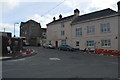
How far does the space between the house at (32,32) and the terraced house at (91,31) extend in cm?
2031

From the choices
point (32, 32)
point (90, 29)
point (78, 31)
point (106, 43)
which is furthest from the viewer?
point (32, 32)

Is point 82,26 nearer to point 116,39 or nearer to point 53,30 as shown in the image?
point 116,39

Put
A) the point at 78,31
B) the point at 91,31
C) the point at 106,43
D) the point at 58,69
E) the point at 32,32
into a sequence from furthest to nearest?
the point at 32,32 < the point at 78,31 < the point at 91,31 < the point at 106,43 < the point at 58,69

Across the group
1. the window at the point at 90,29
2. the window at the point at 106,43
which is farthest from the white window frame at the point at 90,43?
→ the window at the point at 106,43

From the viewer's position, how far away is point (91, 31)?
33156mm

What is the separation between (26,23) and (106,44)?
49339mm

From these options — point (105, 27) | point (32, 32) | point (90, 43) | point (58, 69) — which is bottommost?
point (58, 69)

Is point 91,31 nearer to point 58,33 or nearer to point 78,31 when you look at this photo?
point 78,31

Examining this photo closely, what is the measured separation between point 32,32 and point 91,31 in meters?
40.6

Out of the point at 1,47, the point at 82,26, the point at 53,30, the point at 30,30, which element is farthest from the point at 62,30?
the point at 30,30

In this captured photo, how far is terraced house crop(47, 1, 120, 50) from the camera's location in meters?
28.3

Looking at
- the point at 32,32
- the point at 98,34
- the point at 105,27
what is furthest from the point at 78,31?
the point at 32,32

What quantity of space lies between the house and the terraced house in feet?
66.6

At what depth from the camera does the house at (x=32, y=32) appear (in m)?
63.8
